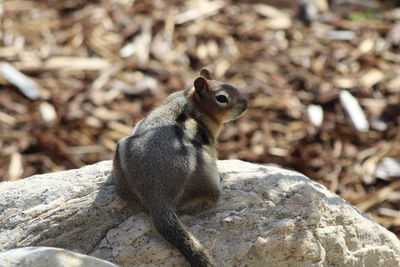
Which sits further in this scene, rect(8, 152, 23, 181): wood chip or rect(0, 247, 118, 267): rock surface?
rect(8, 152, 23, 181): wood chip

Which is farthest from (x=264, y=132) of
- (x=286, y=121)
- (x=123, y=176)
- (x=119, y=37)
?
(x=123, y=176)

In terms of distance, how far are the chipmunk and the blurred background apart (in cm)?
277

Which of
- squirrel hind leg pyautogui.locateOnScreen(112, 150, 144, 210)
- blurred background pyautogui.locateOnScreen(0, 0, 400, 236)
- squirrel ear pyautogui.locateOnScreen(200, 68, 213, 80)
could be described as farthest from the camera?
blurred background pyautogui.locateOnScreen(0, 0, 400, 236)

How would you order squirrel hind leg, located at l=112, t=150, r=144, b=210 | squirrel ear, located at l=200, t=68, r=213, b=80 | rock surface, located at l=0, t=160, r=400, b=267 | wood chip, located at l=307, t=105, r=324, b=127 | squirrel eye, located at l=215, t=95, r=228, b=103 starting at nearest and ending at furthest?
rock surface, located at l=0, t=160, r=400, b=267
squirrel hind leg, located at l=112, t=150, r=144, b=210
squirrel eye, located at l=215, t=95, r=228, b=103
squirrel ear, located at l=200, t=68, r=213, b=80
wood chip, located at l=307, t=105, r=324, b=127

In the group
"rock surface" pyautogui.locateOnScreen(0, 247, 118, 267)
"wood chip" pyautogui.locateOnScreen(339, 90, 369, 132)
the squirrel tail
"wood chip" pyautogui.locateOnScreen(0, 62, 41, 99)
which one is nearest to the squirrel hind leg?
the squirrel tail

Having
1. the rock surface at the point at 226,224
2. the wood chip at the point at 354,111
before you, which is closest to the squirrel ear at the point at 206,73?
the rock surface at the point at 226,224

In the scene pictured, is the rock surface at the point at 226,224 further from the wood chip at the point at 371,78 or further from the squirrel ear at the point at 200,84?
the wood chip at the point at 371,78

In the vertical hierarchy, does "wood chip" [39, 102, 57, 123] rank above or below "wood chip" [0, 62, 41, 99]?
below

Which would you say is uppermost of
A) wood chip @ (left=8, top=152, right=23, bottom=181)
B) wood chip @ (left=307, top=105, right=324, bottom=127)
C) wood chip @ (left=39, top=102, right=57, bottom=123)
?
wood chip @ (left=39, top=102, right=57, bottom=123)

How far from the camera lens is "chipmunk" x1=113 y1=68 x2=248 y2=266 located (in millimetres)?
4434

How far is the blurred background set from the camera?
7.73 meters

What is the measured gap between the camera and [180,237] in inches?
173

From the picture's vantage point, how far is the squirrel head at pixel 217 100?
226 inches

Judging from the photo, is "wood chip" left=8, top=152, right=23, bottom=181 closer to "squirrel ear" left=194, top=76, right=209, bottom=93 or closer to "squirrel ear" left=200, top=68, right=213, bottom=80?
"squirrel ear" left=200, top=68, right=213, bottom=80
